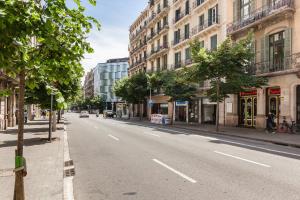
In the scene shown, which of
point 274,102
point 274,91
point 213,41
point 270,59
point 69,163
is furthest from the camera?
point 213,41

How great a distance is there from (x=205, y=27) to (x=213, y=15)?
173cm

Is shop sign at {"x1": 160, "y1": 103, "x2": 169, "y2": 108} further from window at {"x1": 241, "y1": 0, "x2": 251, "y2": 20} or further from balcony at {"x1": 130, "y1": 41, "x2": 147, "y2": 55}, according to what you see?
window at {"x1": 241, "y1": 0, "x2": 251, "y2": 20}

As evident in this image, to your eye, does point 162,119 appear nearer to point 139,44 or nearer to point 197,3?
point 197,3

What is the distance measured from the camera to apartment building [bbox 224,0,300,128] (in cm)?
2289

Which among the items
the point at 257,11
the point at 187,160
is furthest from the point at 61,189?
the point at 257,11

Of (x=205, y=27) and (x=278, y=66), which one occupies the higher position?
(x=205, y=27)

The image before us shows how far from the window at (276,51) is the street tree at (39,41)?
72.6ft

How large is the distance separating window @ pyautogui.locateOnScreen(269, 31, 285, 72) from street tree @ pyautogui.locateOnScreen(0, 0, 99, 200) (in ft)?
72.6

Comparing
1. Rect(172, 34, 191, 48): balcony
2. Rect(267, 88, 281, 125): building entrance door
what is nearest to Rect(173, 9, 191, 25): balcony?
Rect(172, 34, 191, 48): balcony

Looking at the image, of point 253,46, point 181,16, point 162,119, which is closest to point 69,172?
point 253,46

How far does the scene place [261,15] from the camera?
25625mm

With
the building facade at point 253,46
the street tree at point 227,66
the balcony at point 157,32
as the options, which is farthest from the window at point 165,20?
the street tree at point 227,66

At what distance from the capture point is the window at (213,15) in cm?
3422

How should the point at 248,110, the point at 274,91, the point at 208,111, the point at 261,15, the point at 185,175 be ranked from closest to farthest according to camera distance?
the point at 185,175
the point at 274,91
the point at 261,15
the point at 248,110
the point at 208,111
